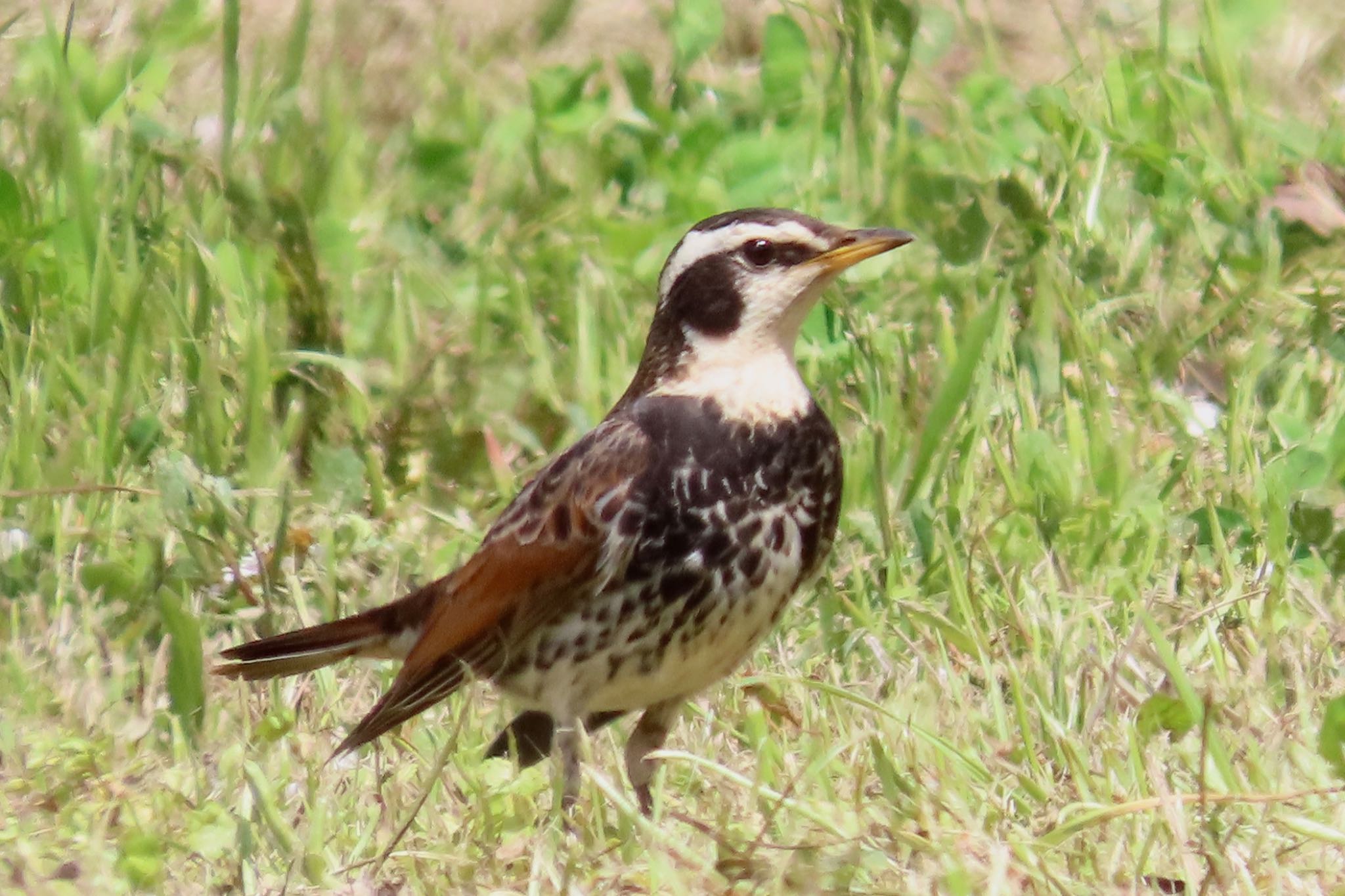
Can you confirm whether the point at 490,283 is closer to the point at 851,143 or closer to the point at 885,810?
the point at 851,143

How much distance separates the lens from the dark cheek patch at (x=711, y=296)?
4.71 metres

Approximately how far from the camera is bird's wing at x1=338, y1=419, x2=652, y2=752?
4.47m

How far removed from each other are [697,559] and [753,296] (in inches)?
23.7

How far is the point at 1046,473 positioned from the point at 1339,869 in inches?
71.1

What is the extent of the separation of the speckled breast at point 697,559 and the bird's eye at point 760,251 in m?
0.32

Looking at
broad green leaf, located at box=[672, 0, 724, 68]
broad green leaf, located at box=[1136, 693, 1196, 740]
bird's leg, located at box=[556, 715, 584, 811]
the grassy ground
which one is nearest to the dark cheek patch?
the grassy ground

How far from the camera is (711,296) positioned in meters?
4.72

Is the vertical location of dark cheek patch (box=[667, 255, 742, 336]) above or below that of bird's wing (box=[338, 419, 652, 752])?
above

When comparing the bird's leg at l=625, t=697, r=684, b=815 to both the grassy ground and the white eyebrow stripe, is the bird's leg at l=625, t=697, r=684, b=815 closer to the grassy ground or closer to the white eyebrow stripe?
the grassy ground

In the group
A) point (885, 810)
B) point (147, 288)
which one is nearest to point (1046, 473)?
point (885, 810)

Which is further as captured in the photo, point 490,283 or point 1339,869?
point 490,283

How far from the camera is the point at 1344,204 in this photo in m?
6.68

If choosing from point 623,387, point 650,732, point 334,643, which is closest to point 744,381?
point 650,732

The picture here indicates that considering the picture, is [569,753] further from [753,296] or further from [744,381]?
[753,296]
